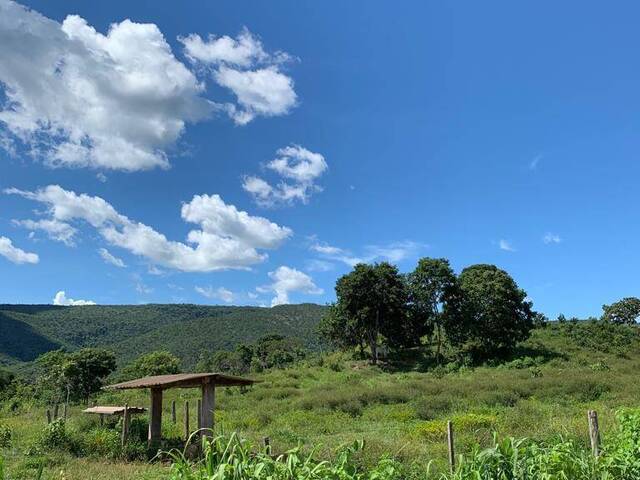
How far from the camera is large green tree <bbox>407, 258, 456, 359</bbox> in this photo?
143ft

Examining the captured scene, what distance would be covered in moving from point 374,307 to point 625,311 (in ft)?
123

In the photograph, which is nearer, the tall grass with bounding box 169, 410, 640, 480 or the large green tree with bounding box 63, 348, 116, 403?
the tall grass with bounding box 169, 410, 640, 480

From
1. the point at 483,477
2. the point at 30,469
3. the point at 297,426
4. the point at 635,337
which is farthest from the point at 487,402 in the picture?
the point at 635,337

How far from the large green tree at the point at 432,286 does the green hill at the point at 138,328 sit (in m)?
70.8

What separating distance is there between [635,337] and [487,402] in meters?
29.2

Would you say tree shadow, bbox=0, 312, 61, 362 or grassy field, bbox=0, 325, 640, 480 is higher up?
tree shadow, bbox=0, 312, 61, 362

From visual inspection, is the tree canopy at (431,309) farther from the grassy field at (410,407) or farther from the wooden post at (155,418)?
the wooden post at (155,418)

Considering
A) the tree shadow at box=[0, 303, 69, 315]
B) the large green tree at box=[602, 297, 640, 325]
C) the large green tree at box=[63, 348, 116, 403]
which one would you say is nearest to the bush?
the large green tree at box=[63, 348, 116, 403]

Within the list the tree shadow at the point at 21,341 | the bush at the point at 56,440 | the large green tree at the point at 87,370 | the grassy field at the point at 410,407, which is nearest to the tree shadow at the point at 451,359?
the grassy field at the point at 410,407

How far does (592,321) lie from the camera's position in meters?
49.7

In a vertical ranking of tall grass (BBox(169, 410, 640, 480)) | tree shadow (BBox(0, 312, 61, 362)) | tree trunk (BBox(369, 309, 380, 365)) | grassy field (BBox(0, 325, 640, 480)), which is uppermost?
tree shadow (BBox(0, 312, 61, 362))

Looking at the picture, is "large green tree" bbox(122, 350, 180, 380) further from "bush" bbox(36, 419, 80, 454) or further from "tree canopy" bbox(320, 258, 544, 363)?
"bush" bbox(36, 419, 80, 454)

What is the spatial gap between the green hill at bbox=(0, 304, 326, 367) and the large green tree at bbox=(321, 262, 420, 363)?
223ft

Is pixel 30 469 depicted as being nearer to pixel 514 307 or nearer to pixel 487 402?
pixel 487 402
